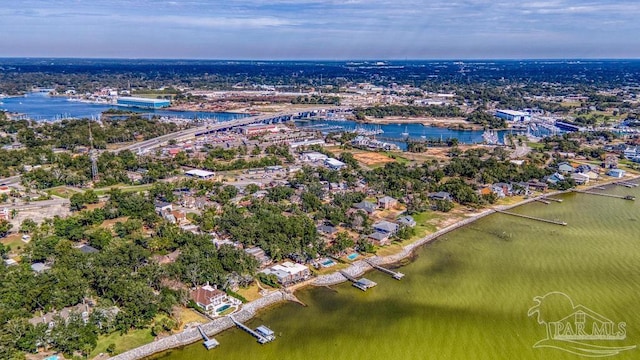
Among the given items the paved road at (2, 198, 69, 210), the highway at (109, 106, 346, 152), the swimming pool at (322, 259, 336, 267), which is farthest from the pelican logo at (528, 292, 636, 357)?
the highway at (109, 106, 346, 152)

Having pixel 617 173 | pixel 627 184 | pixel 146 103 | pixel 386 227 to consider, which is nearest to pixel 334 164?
pixel 386 227

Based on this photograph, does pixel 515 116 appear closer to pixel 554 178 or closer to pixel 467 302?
pixel 554 178

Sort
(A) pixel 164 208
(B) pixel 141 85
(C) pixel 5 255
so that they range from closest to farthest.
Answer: (C) pixel 5 255, (A) pixel 164 208, (B) pixel 141 85

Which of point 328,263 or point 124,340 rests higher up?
point 328,263

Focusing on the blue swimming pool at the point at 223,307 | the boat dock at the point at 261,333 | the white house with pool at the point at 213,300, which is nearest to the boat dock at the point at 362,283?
the boat dock at the point at 261,333

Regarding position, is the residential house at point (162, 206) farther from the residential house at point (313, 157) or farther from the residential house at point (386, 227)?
the residential house at point (313, 157)

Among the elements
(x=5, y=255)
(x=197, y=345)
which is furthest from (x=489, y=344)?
(x=5, y=255)

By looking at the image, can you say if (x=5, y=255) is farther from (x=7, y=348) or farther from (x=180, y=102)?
(x=180, y=102)
